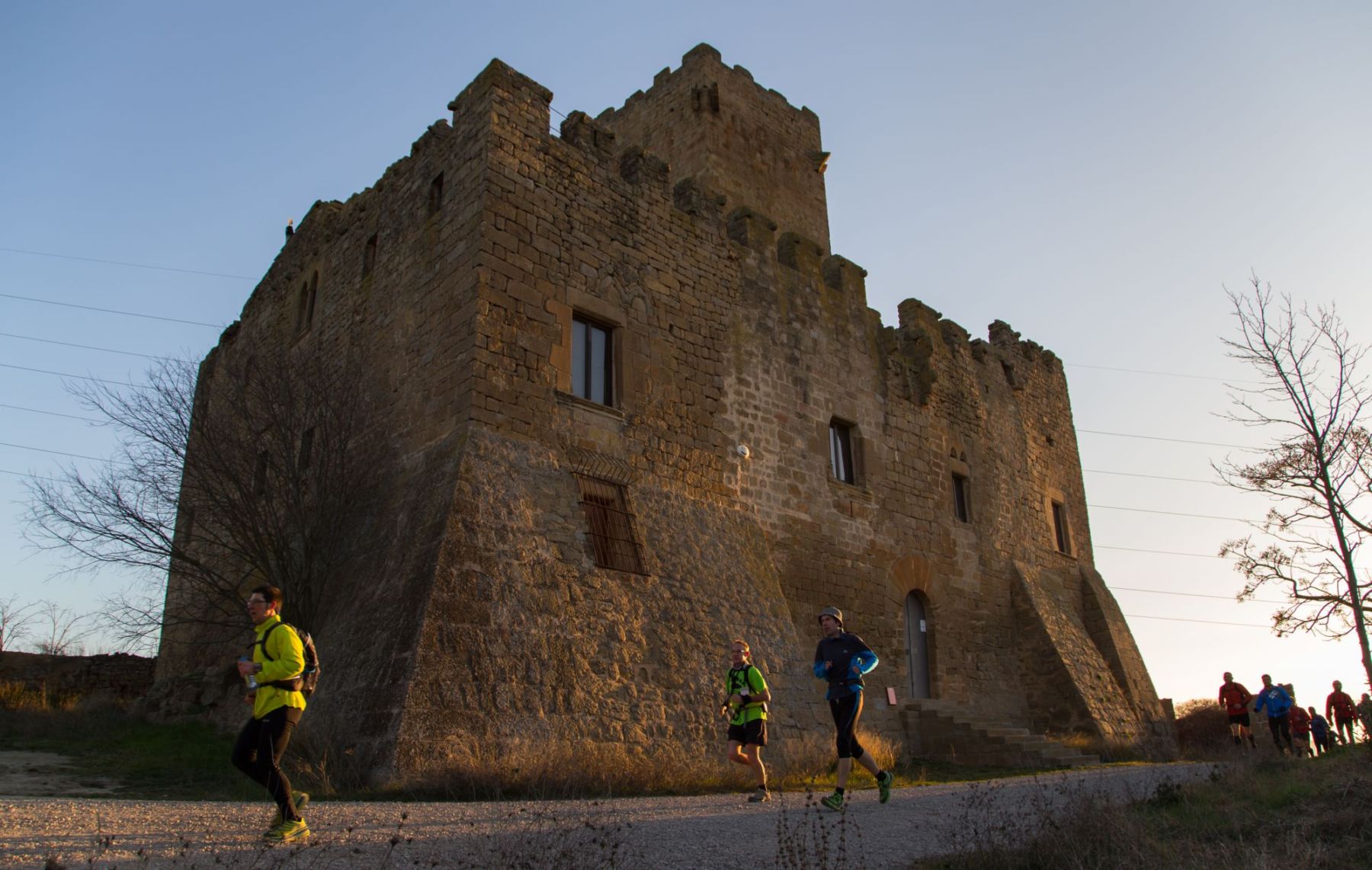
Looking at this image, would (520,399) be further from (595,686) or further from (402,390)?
(595,686)

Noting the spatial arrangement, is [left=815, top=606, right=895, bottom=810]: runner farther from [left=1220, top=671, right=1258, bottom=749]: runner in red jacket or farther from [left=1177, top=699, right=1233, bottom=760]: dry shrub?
[left=1177, top=699, right=1233, bottom=760]: dry shrub

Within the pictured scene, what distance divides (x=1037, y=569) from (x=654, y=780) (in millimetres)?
13187

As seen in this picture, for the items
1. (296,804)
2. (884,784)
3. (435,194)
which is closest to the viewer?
(296,804)

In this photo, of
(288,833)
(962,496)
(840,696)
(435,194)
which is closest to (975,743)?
(962,496)

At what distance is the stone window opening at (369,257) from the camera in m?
14.0

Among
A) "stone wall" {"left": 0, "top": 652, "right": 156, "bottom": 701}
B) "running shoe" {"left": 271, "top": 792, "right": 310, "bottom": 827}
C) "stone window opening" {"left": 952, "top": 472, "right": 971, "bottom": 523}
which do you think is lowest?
"running shoe" {"left": 271, "top": 792, "right": 310, "bottom": 827}

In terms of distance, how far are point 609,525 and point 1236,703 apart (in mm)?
10865

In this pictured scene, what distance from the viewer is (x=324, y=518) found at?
11.9m

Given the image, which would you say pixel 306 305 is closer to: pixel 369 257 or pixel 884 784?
pixel 369 257

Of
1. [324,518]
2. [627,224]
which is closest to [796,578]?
[627,224]

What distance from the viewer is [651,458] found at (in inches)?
483

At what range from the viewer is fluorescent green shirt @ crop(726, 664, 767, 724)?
8453 mm

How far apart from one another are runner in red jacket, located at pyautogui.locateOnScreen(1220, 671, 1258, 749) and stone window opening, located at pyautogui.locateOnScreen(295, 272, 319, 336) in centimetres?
1567

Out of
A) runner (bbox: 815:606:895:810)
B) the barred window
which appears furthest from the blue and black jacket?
the barred window
